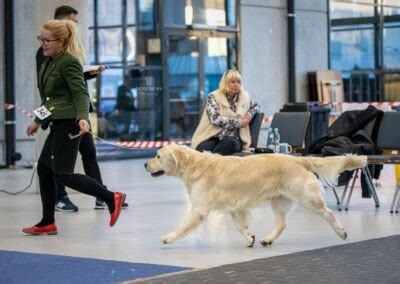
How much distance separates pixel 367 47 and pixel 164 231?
17785 mm

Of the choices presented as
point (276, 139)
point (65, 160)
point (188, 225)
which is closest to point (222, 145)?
point (276, 139)

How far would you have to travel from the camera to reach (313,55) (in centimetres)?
2264

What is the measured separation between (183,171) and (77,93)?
1057mm

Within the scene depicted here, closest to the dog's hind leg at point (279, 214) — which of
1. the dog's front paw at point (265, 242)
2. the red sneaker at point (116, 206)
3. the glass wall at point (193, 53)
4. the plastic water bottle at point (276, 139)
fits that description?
the dog's front paw at point (265, 242)

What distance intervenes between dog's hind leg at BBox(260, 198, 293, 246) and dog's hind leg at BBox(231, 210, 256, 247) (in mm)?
114

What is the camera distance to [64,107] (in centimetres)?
783

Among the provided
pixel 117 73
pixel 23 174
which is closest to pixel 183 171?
pixel 23 174

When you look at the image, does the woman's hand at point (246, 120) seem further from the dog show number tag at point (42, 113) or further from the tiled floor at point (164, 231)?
the dog show number tag at point (42, 113)

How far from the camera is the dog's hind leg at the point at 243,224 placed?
739 cm

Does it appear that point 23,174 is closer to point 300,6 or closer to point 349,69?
point 300,6

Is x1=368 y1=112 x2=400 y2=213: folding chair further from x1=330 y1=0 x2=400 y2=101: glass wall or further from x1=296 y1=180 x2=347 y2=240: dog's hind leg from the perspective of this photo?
x1=330 y1=0 x2=400 y2=101: glass wall

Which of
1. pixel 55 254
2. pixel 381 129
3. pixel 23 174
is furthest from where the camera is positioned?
pixel 23 174

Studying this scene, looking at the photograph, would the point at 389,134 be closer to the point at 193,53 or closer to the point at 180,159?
the point at 180,159

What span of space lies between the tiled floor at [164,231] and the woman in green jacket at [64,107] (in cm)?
46
